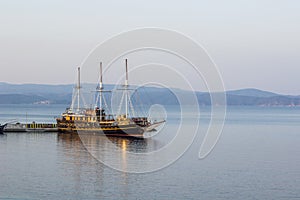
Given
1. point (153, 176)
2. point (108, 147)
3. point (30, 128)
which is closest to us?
point (153, 176)

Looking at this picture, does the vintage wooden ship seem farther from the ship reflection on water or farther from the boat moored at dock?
the boat moored at dock

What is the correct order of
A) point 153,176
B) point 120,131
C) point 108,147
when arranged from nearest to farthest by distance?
point 153,176, point 108,147, point 120,131

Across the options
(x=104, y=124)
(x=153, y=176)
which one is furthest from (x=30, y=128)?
(x=153, y=176)

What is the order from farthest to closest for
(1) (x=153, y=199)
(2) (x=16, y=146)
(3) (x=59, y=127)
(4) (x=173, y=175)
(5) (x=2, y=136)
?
1. (3) (x=59, y=127)
2. (5) (x=2, y=136)
3. (2) (x=16, y=146)
4. (4) (x=173, y=175)
5. (1) (x=153, y=199)

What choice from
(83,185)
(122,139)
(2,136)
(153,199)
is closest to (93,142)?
(122,139)

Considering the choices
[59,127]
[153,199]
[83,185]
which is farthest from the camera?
[59,127]

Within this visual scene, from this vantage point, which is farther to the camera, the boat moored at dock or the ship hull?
the boat moored at dock

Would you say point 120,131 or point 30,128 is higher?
point 30,128

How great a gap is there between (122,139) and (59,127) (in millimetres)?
16046

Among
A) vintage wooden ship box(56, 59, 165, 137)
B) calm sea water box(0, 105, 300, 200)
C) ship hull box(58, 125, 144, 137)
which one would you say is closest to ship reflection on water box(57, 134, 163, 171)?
calm sea water box(0, 105, 300, 200)

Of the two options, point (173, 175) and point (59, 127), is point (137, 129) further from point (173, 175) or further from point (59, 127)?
point (173, 175)

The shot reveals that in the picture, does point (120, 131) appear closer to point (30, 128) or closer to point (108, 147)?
point (108, 147)

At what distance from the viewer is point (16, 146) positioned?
62406 mm

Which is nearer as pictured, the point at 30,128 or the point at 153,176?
the point at 153,176
